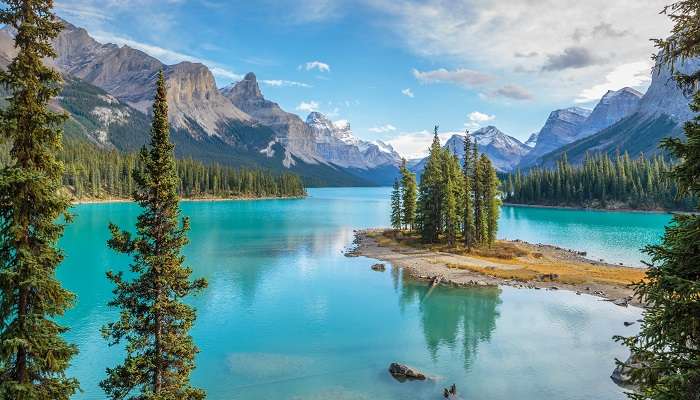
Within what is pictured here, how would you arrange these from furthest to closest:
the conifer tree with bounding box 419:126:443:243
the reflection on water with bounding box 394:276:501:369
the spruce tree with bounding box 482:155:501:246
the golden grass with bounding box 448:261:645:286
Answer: the conifer tree with bounding box 419:126:443:243
the spruce tree with bounding box 482:155:501:246
the golden grass with bounding box 448:261:645:286
the reflection on water with bounding box 394:276:501:369

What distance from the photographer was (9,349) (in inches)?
541

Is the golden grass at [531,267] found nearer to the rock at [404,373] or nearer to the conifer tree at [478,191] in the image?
the conifer tree at [478,191]

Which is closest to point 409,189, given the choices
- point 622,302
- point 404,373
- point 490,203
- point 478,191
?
point 478,191

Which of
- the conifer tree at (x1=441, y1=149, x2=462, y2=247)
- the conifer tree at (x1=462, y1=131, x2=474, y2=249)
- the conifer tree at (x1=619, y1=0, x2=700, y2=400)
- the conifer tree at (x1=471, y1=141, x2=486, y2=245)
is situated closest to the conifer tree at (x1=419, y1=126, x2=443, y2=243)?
the conifer tree at (x1=441, y1=149, x2=462, y2=247)

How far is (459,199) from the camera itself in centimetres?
8538

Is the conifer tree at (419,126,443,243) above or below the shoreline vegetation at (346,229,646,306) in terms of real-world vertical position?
above

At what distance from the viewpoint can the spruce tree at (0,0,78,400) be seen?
1405 cm

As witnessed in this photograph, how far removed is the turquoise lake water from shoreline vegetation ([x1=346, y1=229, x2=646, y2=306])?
3433 millimetres

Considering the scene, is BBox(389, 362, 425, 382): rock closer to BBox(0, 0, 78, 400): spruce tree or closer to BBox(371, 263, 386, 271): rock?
BBox(0, 0, 78, 400): spruce tree

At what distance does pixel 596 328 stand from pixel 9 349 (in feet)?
151

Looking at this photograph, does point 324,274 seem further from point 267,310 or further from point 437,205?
Result: point 437,205

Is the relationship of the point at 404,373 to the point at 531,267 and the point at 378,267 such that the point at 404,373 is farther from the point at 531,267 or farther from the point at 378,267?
the point at 531,267

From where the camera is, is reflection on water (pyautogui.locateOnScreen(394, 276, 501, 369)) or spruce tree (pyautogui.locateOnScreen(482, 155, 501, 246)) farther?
spruce tree (pyautogui.locateOnScreen(482, 155, 501, 246))

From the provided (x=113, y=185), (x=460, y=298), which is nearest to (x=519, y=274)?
(x=460, y=298)
